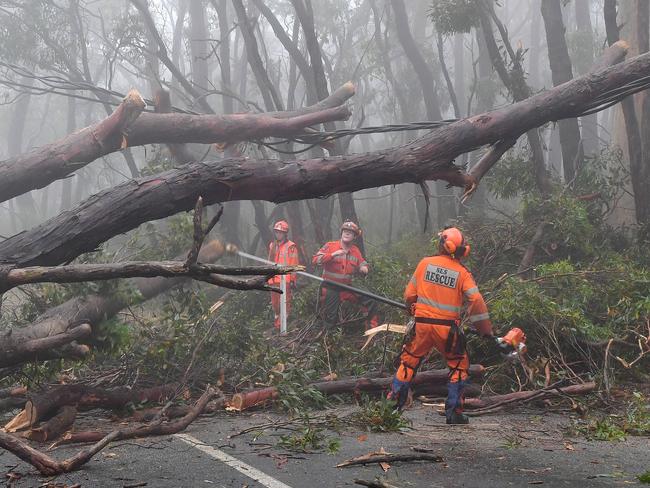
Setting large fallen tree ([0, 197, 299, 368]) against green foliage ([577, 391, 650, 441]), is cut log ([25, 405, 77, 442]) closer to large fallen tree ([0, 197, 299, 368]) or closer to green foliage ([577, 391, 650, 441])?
large fallen tree ([0, 197, 299, 368])

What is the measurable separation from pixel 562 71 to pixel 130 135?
321 inches

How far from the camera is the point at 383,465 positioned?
511cm

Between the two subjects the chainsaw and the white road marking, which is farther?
the chainsaw

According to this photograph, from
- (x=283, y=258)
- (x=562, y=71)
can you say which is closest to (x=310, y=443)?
(x=283, y=258)

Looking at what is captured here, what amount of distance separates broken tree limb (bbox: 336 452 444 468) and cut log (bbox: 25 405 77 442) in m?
2.43

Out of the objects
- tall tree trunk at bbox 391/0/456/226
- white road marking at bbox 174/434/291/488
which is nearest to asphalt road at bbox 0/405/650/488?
white road marking at bbox 174/434/291/488

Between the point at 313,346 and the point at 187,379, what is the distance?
2.40 m

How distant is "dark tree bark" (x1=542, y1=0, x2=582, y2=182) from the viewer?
41.8 feet

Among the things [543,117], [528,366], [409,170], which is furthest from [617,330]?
[409,170]

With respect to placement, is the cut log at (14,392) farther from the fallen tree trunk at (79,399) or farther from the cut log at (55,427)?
the cut log at (55,427)

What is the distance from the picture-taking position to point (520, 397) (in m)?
7.16

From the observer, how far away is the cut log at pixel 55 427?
5.96 metres

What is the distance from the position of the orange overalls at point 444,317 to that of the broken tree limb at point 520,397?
0.52m

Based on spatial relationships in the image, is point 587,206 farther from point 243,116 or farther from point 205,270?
point 205,270
